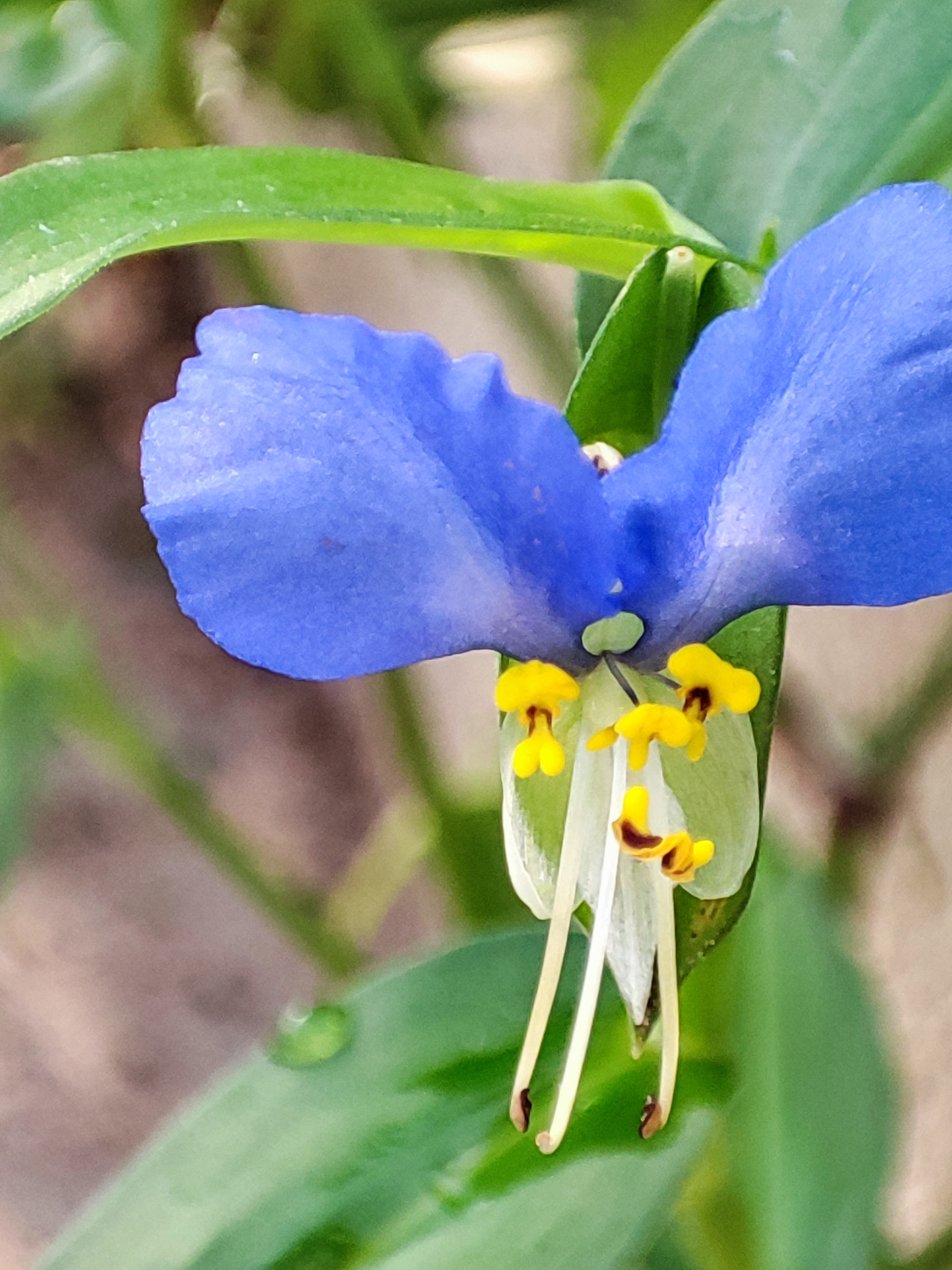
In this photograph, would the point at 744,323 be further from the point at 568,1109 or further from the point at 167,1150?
the point at 167,1150

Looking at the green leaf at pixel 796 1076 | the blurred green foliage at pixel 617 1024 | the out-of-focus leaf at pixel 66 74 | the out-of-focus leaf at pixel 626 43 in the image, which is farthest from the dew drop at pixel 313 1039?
the out-of-focus leaf at pixel 626 43

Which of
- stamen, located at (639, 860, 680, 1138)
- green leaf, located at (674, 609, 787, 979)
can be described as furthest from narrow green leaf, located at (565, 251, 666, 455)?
stamen, located at (639, 860, 680, 1138)

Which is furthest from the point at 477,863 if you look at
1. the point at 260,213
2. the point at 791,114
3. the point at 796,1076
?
the point at 260,213

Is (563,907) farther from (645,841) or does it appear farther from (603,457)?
(603,457)

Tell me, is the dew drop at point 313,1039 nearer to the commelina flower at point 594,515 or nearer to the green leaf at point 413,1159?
the green leaf at point 413,1159

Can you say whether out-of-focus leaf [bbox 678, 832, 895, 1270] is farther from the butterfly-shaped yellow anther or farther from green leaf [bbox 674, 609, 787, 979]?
the butterfly-shaped yellow anther

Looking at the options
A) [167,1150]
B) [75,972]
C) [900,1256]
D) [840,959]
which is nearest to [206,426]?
[167,1150]

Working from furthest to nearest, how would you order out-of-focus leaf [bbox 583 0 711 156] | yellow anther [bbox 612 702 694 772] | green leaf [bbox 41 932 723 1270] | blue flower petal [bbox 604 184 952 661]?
out-of-focus leaf [bbox 583 0 711 156] < green leaf [bbox 41 932 723 1270] < yellow anther [bbox 612 702 694 772] < blue flower petal [bbox 604 184 952 661]
